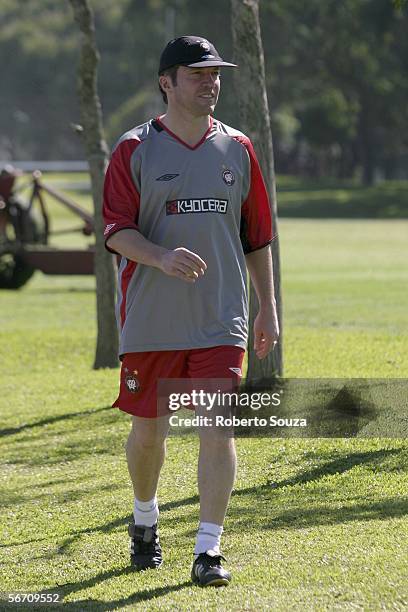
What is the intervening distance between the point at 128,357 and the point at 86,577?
0.91 m

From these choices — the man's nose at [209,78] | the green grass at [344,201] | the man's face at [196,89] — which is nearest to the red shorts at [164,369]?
the man's face at [196,89]

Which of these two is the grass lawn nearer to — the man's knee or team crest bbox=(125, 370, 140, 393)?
the man's knee

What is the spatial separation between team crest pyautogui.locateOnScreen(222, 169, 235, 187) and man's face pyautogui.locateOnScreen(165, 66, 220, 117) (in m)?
0.24

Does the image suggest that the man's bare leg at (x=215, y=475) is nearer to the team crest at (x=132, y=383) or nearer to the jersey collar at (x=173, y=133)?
the team crest at (x=132, y=383)

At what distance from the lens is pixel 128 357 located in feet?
17.1

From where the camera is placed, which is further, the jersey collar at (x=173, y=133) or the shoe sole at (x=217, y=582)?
the jersey collar at (x=173, y=133)

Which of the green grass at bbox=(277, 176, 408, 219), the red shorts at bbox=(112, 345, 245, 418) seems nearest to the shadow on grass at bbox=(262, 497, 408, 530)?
the red shorts at bbox=(112, 345, 245, 418)

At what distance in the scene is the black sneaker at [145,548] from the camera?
5.34 m

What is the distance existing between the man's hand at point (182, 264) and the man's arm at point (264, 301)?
575 mm

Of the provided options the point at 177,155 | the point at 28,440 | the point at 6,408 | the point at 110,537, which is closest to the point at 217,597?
the point at 110,537

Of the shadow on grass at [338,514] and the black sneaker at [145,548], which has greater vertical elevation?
the black sneaker at [145,548]

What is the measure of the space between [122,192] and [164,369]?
0.70 meters

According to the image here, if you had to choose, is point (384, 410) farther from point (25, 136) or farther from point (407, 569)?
point (25, 136)

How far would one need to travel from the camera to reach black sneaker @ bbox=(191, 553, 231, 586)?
4.94m
